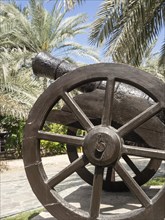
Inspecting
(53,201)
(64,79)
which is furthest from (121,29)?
(53,201)

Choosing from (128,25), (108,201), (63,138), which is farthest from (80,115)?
(128,25)

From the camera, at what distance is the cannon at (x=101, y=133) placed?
112 inches

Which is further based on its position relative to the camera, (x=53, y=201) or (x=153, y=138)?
(x=153, y=138)

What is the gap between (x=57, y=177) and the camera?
302cm

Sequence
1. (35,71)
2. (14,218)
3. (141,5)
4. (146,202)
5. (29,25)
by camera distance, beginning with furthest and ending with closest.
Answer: (29,25)
(141,5)
(14,218)
(35,71)
(146,202)

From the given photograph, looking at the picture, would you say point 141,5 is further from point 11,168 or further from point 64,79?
point 11,168

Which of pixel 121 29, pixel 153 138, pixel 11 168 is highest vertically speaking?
pixel 121 29

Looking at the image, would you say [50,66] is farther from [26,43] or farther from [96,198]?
[26,43]

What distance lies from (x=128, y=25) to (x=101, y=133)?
5.53 meters

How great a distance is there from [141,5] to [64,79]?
16.7ft

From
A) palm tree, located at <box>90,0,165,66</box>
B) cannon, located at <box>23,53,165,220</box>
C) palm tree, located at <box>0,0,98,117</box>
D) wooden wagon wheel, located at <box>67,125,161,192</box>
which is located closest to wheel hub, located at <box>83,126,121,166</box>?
cannon, located at <box>23,53,165,220</box>

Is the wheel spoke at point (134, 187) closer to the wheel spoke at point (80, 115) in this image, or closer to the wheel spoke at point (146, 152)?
the wheel spoke at point (146, 152)

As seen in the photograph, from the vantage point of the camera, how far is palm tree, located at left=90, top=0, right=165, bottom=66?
25.5 feet

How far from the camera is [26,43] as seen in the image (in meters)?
17.1
